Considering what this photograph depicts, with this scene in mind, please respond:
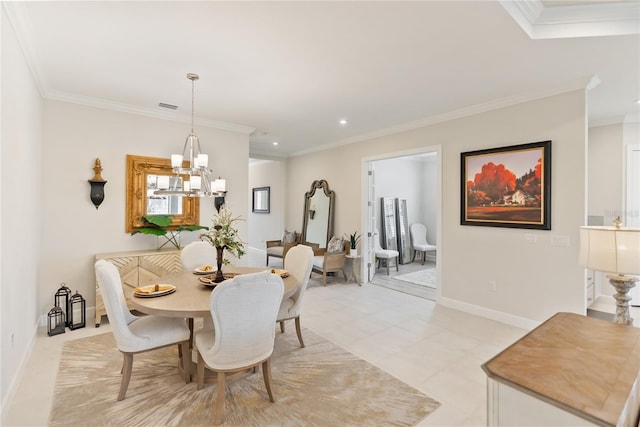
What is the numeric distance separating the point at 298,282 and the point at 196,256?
1.39m

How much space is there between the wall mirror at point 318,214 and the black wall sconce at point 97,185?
3831 mm

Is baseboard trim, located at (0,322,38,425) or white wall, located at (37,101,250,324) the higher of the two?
white wall, located at (37,101,250,324)

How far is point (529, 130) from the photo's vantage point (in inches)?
140

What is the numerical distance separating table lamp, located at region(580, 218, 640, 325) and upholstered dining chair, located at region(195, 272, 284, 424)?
6.37 feet

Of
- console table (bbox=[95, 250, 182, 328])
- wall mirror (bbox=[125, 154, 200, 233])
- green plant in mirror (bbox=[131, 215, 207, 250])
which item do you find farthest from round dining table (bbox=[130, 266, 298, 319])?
wall mirror (bbox=[125, 154, 200, 233])

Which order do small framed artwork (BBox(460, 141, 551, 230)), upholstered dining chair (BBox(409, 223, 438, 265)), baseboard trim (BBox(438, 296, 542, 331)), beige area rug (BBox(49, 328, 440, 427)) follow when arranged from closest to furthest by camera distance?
beige area rug (BBox(49, 328, 440, 427)) → small framed artwork (BBox(460, 141, 551, 230)) → baseboard trim (BBox(438, 296, 542, 331)) → upholstered dining chair (BBox(409, 223, 438, 265))

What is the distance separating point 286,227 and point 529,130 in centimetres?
544

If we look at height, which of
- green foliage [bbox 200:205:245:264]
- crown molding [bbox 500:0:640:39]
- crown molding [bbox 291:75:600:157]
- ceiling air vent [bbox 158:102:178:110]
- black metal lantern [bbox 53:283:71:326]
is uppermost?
crown molding [bbox 500:0:640:39]

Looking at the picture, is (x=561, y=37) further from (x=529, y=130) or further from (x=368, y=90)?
(x=368, y=90)

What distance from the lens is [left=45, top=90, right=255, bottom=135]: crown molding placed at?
369 centimetres

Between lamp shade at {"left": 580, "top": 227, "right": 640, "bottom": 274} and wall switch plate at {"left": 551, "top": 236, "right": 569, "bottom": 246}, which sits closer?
lamp shade at {"left": 580, "top": 227, "right": 640, "bottom": 274}

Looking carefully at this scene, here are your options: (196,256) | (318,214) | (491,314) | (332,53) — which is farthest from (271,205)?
(332,53)

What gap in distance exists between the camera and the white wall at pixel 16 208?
210 centimetres

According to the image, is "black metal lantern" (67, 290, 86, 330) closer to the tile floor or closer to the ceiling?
the tile floor
